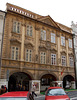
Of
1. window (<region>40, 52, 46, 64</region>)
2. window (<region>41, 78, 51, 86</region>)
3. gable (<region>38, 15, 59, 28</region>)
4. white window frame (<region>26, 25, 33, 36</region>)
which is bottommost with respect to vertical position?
window (<region>41, 78, 51, 86</region>)

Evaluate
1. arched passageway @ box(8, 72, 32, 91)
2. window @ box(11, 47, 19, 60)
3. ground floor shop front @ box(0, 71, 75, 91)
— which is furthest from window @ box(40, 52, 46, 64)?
window @ box(11, 47, 19, 60)

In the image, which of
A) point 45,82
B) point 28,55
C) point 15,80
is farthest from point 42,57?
point 45,82

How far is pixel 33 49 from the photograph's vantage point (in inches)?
796

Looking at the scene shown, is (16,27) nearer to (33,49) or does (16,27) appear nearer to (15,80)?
(33,49)

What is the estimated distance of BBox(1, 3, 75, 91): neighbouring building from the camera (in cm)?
1801

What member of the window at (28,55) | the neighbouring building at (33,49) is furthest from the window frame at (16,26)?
the window at (28,55)

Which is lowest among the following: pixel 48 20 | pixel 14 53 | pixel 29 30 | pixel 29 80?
pixel 29 80

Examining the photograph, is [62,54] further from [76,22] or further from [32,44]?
[76,22]

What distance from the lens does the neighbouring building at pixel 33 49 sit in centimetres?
1801

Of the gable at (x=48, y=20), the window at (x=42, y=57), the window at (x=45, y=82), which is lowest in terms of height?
the window at (x=45, y=82)

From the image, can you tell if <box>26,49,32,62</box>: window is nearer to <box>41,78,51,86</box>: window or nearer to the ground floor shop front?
the ground floor shop front

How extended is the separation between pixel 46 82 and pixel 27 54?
31.9ft

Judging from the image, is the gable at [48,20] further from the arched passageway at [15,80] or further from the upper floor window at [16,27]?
the arched passageway at [15,80]

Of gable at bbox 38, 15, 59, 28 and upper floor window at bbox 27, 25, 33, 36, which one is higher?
gable at bbox 38, 15, 59, 28
